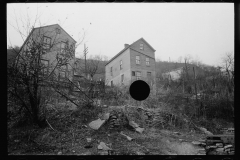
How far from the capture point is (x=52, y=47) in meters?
4.97

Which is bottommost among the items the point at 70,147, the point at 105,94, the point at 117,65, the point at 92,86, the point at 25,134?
the point at 70,147

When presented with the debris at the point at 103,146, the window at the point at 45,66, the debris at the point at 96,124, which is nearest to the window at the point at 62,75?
the window at the point at 45,66

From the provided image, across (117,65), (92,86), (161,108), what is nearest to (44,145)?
(92,86)

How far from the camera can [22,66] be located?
4.26 m

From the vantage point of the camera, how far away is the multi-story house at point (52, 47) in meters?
4.45

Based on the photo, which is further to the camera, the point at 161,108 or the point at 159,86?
the point at 159,86

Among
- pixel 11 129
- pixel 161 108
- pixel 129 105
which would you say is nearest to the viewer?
pixel 11 129

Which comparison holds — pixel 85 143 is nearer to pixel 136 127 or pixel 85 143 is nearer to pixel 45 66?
pixel 136 127

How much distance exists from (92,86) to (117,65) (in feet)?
17.7

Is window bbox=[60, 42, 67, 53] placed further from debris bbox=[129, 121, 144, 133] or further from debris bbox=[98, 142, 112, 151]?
debris bbox=[129, 121, 144, 133]

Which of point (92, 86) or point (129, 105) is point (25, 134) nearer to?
point (92, 86)
